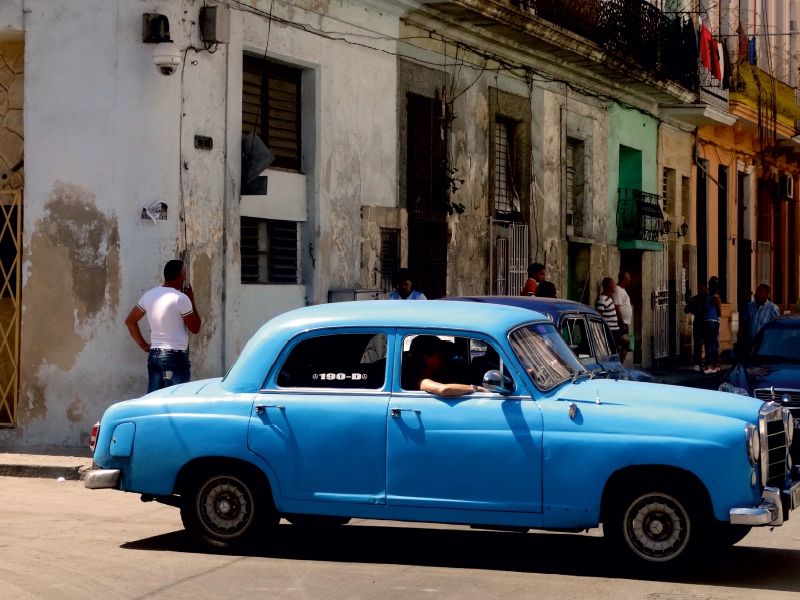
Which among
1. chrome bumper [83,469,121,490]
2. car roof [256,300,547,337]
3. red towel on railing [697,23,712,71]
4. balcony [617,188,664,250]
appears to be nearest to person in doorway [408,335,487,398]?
car roof [256,300,547,337]

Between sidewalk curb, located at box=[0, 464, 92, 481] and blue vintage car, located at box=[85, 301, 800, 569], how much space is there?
3.37 meters

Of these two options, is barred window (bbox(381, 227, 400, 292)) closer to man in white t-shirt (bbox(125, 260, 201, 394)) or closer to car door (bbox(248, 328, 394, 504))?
man in white t-shirt (bbox(125, 260, 201, 394))

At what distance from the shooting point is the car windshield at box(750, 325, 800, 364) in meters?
12.6

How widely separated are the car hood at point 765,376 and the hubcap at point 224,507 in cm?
546

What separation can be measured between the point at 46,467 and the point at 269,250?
4115 millimetres

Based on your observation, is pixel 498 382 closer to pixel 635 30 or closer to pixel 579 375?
pixel 579 375

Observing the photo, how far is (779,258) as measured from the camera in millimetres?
34750

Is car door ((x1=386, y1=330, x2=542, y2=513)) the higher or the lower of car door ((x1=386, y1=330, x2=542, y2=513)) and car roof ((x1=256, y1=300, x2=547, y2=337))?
the lower

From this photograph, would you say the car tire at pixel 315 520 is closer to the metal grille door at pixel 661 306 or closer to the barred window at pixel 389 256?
the barred window at pixel 389 256

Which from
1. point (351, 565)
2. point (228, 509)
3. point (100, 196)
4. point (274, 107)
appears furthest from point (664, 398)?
point (274, 107)

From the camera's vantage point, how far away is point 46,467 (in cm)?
1134

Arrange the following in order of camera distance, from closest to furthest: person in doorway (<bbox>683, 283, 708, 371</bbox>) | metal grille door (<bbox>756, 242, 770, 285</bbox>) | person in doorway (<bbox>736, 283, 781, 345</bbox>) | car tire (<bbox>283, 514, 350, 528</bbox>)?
car tire (<bbox>283, 514, 350, 528</bbox>) → person in doorway (<bbox>736, 283, 781, 345</bbox>) → person in doorway (<bbox>683, 283, 708, 371</bbox>) → metal grille door (<bbox>756, 242, 770, 285</bbox>)

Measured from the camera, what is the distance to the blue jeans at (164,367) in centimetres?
1162

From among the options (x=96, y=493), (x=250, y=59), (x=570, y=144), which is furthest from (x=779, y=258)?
(x=96, y=493)
